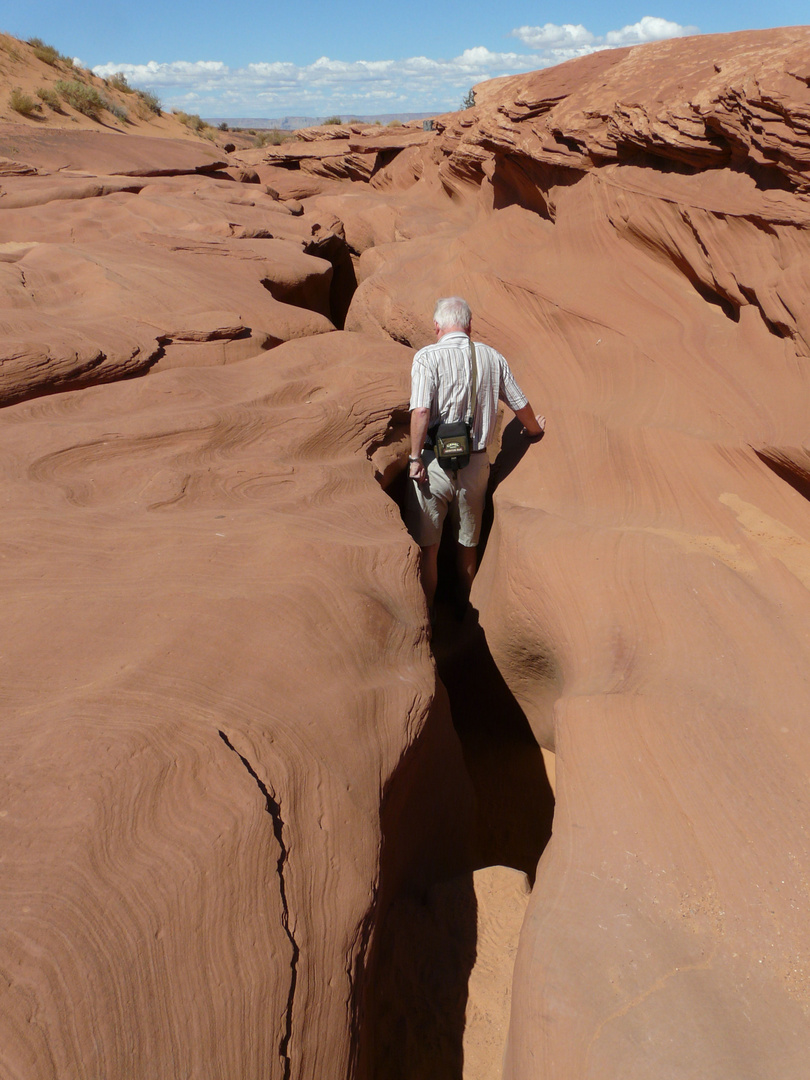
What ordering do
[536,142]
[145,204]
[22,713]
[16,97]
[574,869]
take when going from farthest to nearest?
[16,97]
[145,204]
[536,142]
[574,869]
[22,713]

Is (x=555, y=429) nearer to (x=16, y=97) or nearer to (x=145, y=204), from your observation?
(x=145, y=204)

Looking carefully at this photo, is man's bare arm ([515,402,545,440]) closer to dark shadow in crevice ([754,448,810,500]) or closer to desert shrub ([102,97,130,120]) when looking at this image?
dark shadow in crevice ([754,448,810,500])

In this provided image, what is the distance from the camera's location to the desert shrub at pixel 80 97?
20.0 m

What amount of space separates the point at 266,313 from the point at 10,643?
3724 millimetres

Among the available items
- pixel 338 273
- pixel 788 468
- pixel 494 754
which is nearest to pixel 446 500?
pixel 494 754

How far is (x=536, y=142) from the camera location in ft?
16.9

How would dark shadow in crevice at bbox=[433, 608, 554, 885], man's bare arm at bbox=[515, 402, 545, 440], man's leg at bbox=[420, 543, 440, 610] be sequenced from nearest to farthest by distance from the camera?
dark shadow in crevice at bbox=[433, 608, 554, 885], man's bare arm at bbox=[515, 402, 545, 440], man's leg at bbox=[420, 543, 440, 610]

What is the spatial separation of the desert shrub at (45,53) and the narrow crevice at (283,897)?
28197 mm

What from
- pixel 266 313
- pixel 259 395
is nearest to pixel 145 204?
pixel 266 313

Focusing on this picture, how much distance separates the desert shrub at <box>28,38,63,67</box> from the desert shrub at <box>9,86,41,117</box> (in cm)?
537

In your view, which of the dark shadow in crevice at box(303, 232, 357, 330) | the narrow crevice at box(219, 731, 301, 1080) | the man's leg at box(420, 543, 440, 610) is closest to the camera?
the narrow crevice at box(219, 731, 301, 1080)

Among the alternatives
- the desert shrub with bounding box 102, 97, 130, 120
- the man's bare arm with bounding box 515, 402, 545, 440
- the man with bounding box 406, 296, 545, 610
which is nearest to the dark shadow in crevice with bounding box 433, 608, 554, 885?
the man with bounding box 406, 296, 545, 610

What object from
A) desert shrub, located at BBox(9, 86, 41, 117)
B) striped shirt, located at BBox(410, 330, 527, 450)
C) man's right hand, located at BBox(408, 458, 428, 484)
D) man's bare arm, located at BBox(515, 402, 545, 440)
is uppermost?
desert shrub, located at BBox(9, 86, 41, 117)

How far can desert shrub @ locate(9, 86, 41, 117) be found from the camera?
18.1 metres
